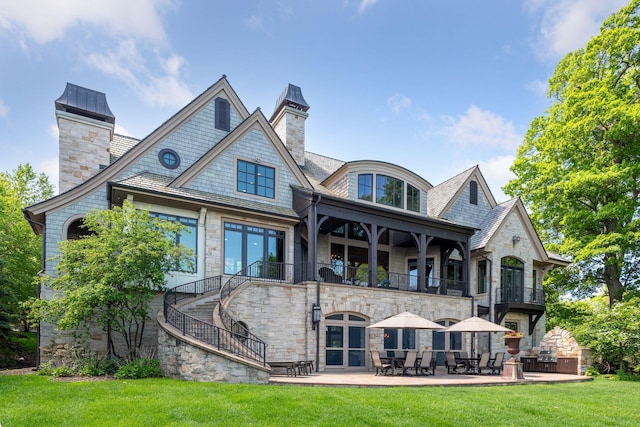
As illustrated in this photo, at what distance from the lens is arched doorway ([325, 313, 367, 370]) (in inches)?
698

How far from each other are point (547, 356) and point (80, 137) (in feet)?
71.5

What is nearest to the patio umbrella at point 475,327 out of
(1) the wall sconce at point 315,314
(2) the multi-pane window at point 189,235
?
(1) the wall sconce at point 315,314

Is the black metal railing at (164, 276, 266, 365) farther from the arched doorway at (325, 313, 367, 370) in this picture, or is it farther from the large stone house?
the arched doorway at (325, 313, 367, 370)

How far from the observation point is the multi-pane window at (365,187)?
21.2 metres

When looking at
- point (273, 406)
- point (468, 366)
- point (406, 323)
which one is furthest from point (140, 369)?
point (468, 366)

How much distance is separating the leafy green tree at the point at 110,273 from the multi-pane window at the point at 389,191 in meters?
10.4

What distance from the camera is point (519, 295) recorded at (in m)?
25.1

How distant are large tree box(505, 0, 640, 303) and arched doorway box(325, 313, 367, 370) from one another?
1415cm

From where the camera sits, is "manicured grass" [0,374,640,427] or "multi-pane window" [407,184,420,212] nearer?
"manicured grass" [0,374,640,427]

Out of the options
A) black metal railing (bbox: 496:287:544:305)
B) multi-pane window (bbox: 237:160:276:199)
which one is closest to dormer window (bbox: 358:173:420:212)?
multi-pane window (bbox: 237:160:276:199)

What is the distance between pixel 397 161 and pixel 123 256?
46.4ft

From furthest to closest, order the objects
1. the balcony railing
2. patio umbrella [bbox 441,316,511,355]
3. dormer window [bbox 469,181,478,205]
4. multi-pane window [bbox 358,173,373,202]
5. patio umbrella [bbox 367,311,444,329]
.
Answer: dormer window [bbox 469,181,478,205]
multi-pane window [bbox 358,173,373,202]
the balcony railing
patio umbrella [bbox 441,316,511,355]
patio umbrella [bbox 367,311,444,329]

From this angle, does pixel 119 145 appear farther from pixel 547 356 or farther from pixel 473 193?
pixel 547 356

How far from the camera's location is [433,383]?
44.3 ft
